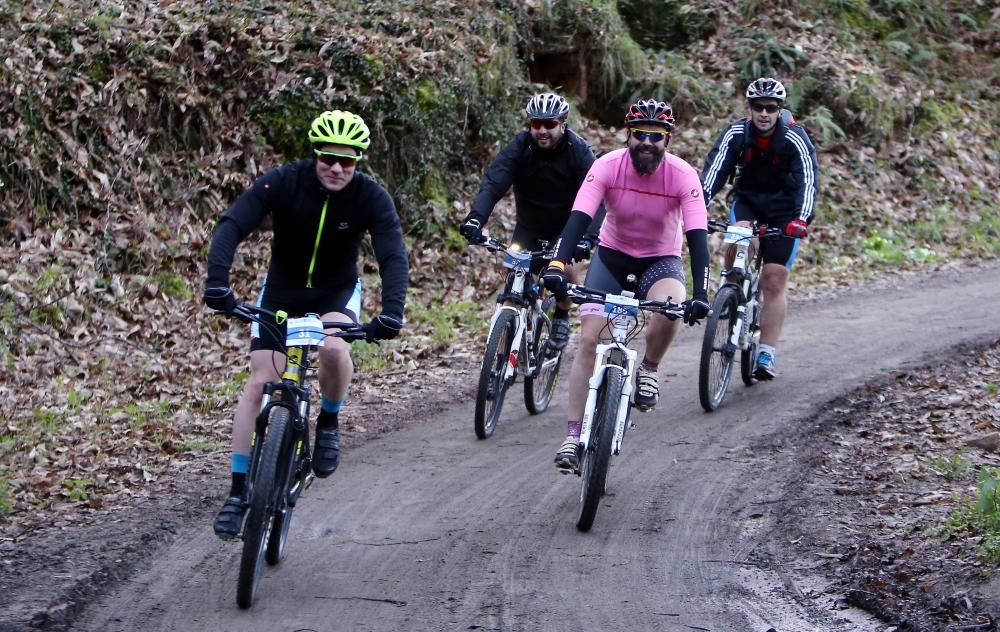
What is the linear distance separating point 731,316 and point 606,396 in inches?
134

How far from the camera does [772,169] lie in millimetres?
9609

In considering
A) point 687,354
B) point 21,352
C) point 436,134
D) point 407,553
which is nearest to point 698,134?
point 436,134

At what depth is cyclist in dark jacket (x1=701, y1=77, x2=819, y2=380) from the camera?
9.37 metres

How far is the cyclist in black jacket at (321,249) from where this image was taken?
5715mm

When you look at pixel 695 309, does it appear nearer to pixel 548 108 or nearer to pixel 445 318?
pixel 548 108

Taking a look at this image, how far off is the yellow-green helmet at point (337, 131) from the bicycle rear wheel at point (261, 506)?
1.42 meters

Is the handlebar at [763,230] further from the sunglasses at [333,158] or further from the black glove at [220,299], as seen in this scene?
the black glove at [220,299]

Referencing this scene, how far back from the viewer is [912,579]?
18.2ft

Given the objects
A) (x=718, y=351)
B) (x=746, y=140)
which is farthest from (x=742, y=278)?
(x=746, y=140)

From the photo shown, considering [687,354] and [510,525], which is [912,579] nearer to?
[510,525]

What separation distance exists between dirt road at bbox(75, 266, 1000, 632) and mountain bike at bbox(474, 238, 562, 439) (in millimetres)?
341

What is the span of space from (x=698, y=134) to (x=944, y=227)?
4026 mm

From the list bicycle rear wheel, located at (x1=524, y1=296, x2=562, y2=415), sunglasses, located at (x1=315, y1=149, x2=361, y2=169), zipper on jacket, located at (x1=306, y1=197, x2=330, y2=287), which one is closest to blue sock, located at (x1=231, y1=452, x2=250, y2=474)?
zipper on jacket, located at (x1=306, y1=197, x2=330, y2=287)

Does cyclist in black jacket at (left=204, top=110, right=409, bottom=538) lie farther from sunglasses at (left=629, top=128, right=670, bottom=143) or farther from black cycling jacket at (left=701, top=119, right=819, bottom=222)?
black cycling jacket at (left=701, top=119, right=819, bottom=222)
